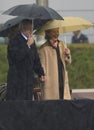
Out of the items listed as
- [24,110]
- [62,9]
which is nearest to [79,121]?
[24,110]

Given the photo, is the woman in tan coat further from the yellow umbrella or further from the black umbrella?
the black umbrella

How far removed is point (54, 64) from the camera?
1027 centimetres

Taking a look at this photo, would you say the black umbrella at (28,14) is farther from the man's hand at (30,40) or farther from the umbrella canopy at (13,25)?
the man's hand at (30,40)

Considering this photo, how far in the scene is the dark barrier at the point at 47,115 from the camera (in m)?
8.98

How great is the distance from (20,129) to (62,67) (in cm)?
161

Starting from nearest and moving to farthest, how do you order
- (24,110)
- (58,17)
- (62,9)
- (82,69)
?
(24,110) < (58,17) < (82,69) < (62,9)

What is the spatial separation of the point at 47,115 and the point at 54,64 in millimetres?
1346

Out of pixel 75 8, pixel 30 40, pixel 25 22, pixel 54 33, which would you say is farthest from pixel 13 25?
pixel 75 8

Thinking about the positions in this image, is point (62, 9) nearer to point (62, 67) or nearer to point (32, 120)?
point (62, 67)

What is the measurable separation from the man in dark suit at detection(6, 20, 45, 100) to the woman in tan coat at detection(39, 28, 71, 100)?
0.39 meters

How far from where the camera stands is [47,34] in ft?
33.9

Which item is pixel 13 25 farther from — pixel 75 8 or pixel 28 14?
pixel 75 8

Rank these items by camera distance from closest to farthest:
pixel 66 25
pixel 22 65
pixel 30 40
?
pixel 22 65, pixel 30 40, pixel 66 25

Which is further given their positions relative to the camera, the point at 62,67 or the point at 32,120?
the point at 62,67
